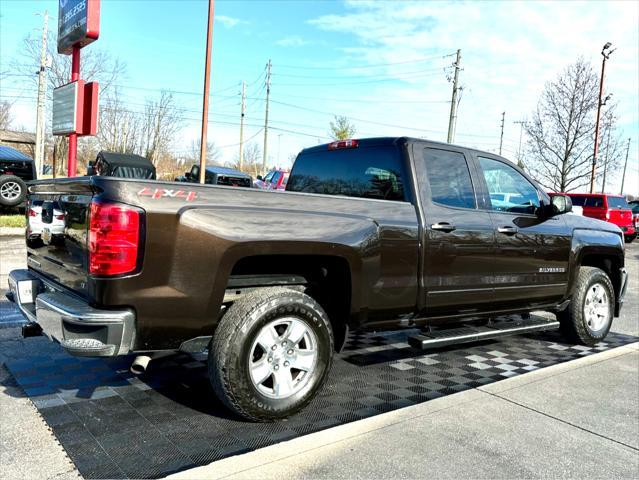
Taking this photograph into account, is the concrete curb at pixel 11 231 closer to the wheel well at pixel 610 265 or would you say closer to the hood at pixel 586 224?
the hood at pixel 586 224

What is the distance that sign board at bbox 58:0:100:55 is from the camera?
8.90 m

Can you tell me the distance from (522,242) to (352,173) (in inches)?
66.0

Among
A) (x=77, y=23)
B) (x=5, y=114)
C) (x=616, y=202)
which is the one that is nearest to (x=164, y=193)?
(x=77, y=23)

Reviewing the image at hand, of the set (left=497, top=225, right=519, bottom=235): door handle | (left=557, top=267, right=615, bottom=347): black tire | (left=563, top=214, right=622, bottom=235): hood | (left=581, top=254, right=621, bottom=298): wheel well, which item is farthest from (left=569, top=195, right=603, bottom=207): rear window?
(left=497, top=225, right=519, bottom=235): door handle

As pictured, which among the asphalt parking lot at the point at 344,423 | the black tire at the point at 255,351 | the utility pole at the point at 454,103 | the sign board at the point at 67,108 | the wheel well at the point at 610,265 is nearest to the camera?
the asphalt parking lot at the point at 344,423

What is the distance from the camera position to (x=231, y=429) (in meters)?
3.23

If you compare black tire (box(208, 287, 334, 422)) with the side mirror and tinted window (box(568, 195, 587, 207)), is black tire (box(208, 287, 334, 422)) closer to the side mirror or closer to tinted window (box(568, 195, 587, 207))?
the side mirror

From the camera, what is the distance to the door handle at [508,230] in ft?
15.2

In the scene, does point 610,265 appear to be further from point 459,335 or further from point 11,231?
point 11,231

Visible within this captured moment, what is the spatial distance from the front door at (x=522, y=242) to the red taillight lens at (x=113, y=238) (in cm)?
305

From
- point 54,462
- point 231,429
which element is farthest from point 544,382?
point 54,462

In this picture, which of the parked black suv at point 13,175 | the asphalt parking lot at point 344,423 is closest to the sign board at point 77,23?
the parked black suv at point 13,175

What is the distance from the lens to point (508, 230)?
4672 mm

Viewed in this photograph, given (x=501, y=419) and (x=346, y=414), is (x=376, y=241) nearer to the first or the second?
(x=346, y=414)
